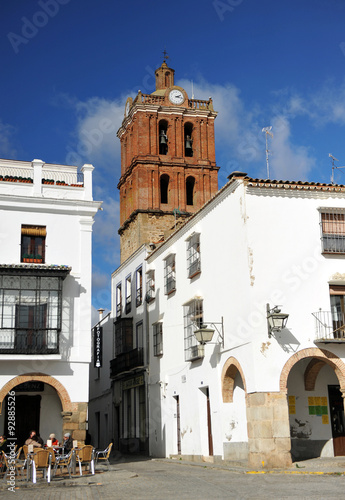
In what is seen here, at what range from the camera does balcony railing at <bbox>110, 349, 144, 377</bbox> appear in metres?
30.8

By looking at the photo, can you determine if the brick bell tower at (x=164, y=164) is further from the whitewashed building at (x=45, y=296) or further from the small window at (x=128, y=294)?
the whitewashed building at (x=45, y=296)

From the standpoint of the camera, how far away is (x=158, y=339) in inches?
1123

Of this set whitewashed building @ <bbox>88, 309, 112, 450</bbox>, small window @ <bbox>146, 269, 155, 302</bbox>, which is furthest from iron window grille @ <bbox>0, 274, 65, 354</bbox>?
whitewashed building @ <bbox>88, 309, 112, 450</bbox>

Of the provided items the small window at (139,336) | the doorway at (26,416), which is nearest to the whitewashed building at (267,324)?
the doorway at (26,416)

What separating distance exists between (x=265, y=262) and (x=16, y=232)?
336 inches

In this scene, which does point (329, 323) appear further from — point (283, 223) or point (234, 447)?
point (234, 447)

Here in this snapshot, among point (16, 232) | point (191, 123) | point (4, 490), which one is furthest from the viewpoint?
point (191, 123)

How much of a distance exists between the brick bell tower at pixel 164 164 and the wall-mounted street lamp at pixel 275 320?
20.1m

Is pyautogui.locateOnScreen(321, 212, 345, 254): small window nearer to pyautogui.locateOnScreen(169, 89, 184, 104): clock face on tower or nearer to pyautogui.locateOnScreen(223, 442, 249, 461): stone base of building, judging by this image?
pyautogui.locateOnScreen(223, 442, 249, 461): stone base of building

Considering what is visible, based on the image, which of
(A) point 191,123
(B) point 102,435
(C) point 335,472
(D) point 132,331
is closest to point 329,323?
(C) point 335,472

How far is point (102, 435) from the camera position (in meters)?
36.9

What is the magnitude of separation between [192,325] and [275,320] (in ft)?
20.4

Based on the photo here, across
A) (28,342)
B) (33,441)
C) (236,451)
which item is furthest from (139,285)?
(33,441)

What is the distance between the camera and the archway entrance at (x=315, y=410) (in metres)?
20.8
